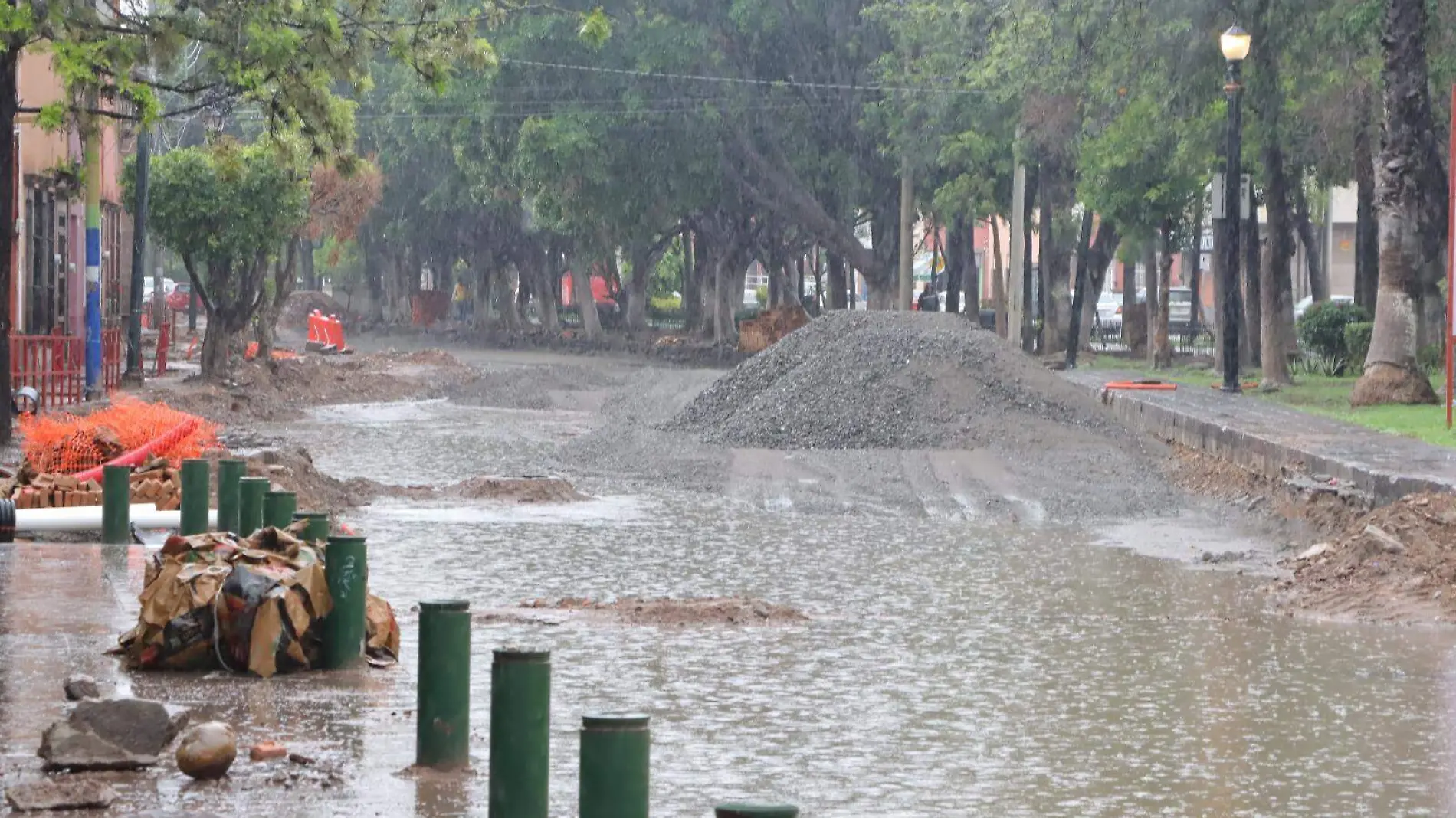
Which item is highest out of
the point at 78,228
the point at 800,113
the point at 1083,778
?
the point at 800,113

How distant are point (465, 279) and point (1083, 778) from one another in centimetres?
9349

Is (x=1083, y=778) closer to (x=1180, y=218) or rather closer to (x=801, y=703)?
(x=801, y=703)

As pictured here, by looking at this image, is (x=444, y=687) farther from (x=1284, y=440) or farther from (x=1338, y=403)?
(x=1338, y=403)

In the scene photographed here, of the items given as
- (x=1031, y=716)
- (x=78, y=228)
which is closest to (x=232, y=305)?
(x=78, y=228)

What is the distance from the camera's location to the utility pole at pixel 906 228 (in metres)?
51.8

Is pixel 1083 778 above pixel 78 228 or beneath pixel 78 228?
beneath

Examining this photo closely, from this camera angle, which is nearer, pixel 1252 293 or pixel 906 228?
pixel 1252 293

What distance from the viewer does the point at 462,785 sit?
7.48 meters

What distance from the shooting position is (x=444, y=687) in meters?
7.61

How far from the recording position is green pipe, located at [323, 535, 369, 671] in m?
9.58

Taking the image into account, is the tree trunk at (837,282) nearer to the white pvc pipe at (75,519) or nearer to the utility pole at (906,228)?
the utility pole at (906,228)

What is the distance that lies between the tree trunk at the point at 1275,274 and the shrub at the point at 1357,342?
158 centimetres

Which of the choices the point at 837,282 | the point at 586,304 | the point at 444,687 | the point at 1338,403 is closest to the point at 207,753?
→ the point at 444,687

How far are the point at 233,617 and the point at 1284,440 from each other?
43.9 feet
